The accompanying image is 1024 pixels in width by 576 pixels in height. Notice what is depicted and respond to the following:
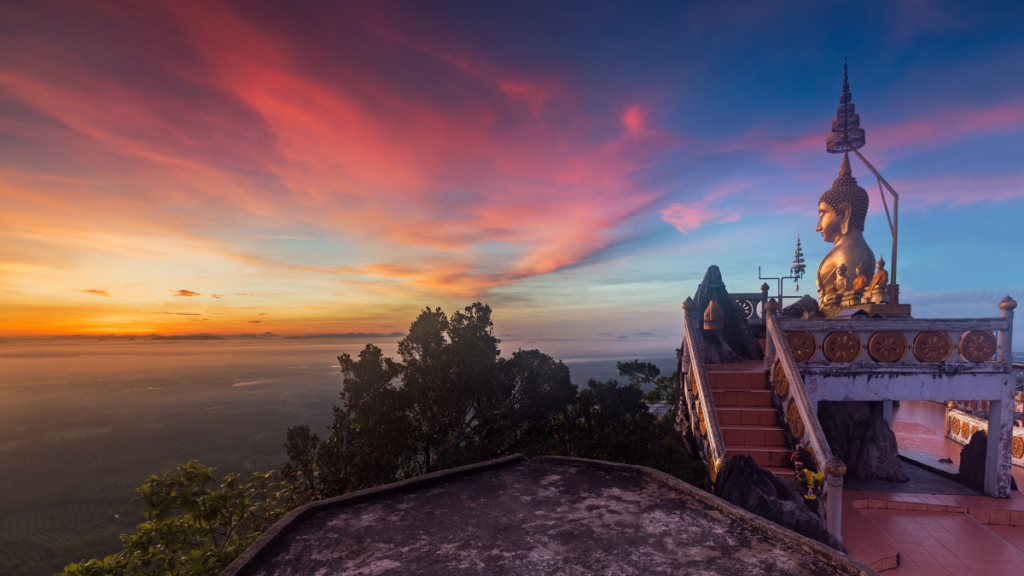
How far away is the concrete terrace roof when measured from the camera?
12.6 feet

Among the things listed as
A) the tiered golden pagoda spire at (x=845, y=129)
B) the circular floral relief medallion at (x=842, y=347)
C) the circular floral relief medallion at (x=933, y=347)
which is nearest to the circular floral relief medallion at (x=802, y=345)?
the circular floral relief medallion at (x=842, y=347)

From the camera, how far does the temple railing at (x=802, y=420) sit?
22.2 feet

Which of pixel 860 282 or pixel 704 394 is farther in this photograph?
pixel 860 282

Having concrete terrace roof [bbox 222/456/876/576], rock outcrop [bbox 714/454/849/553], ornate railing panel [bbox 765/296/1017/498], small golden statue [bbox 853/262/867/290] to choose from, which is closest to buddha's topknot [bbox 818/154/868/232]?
small golden statue [bbox 853/262/867/290]

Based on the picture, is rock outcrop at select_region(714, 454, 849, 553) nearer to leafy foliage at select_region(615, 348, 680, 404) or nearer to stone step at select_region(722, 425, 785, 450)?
stone step at select_region(722, 425, 785, 450)

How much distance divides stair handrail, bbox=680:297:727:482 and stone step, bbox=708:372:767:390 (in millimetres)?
287

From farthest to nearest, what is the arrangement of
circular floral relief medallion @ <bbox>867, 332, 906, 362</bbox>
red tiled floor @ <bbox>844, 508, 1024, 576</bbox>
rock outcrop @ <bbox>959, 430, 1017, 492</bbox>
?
rock outcrop @ <bbox>959, 430, 1017, 492</bbox> < circular floral relief medallion @ <bbox>867, 332, 906, 362</bbox> < red tiled floor @ <bbox>844, 508, 1024, 576</bbox>

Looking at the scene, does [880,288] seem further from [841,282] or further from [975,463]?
[975,463]

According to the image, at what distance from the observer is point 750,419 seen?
884 cm

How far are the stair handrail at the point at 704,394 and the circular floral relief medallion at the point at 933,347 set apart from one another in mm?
4460

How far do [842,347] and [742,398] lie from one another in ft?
8.08

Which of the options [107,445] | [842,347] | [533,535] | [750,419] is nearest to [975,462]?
[842,347]

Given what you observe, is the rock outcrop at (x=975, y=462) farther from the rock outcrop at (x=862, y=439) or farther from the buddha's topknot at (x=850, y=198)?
the buddha's topknot at (x=850, y=198)

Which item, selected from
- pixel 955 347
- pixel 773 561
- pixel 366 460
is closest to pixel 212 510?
pixel 366 460
